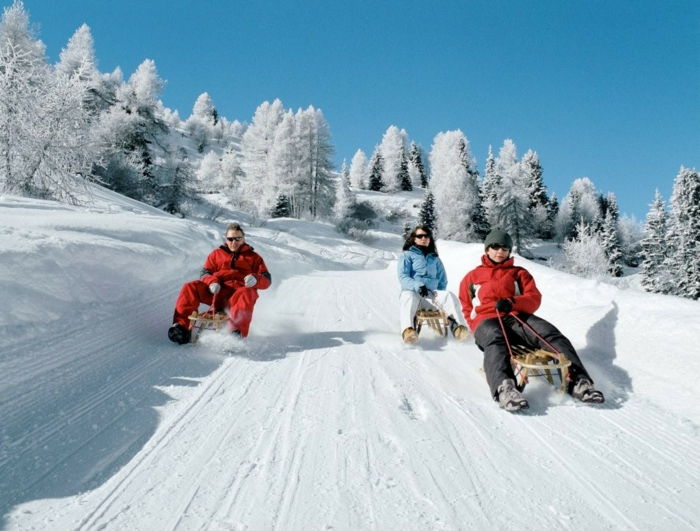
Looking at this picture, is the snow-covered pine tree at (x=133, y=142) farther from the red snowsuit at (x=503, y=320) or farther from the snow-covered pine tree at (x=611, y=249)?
the snow-covered pine tree at (x=611, y=249)

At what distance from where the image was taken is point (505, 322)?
11.9ft

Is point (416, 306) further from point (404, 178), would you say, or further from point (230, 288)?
point (404, 178)

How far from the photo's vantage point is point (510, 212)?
37844mm

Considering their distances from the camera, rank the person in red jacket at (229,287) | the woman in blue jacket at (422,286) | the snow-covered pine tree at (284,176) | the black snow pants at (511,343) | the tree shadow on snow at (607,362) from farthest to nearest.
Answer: the snow-covered pine tree at (284,176) < the woman in blue jacket at (422,286) < the person in red jacket at (229,287) < the tree shadow on snow at (607,362) < the black snow pants at (511,343)

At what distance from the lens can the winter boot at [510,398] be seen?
9.14 ft

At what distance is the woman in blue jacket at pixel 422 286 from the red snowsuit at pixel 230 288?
1.79 metres

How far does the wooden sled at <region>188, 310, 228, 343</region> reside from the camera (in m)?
4.28

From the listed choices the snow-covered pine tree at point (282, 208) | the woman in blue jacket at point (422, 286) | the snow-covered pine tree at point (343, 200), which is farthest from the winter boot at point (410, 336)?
the snow-covered pine tree at point (343, 200)

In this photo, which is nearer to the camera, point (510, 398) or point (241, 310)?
point (510, 398)

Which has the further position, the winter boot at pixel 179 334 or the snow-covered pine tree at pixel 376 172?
the snow-covered pine tree at pixel 376 172

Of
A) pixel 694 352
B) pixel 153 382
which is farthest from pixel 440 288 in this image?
pixel 153 382

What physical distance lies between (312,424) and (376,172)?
206 ft

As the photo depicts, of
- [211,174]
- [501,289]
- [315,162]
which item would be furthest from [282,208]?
[501,289]

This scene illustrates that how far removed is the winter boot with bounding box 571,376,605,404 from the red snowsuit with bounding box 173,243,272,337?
3.22 meters
